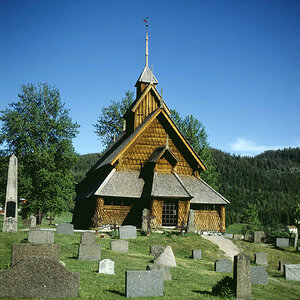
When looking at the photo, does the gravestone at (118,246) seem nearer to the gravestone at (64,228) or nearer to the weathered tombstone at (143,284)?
the gravestone at (64,228)

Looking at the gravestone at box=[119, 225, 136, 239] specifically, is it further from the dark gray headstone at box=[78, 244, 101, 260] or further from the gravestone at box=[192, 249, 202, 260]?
the dark gray headstone at box=[78, 244, 101, 260]

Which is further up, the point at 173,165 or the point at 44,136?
the point at 44,136

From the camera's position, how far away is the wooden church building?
2980 cm

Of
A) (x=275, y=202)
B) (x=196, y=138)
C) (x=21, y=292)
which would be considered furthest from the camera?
(x=275, y=202)

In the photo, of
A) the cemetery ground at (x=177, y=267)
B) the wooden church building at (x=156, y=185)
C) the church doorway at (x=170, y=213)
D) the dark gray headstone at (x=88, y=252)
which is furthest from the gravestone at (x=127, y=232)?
the dark gray headstone at (x=88, y=252)

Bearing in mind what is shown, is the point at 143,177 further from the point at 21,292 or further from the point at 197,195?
the point at 21,292

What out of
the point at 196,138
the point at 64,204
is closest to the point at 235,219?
the point at 196,138

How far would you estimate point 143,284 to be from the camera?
11.4 m

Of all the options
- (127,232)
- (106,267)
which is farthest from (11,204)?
(106,267)

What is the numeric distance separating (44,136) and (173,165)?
15.4 metres

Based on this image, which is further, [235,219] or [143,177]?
[235,219]

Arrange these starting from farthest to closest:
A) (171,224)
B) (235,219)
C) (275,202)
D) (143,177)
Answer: (275,202)
(235,219)
(143,177)
(171,224)

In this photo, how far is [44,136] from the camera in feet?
130

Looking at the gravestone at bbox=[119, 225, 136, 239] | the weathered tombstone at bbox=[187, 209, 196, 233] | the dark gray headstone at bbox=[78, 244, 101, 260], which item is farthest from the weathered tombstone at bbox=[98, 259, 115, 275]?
the weathered tombstone at bbox=[187, 209, 196, 233]
